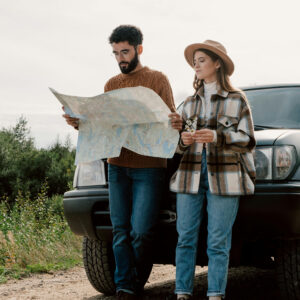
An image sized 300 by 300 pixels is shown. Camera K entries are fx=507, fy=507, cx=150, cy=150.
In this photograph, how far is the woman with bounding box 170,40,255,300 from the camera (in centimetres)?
307

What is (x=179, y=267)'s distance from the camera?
3207 mm

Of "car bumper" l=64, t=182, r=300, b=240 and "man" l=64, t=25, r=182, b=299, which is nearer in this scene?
"car bumper" l=64, t=182, r=300, b=240

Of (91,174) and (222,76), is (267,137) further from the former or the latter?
(91,174)

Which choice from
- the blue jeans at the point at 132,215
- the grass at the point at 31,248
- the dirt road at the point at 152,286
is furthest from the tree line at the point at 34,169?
the blue jeans at the point at 132,215

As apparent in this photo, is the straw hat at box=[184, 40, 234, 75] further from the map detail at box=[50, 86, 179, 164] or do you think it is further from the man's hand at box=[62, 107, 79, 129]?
the man's hand at box=[62, 107, 79, 129]

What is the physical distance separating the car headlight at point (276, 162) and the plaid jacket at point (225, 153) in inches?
3.5

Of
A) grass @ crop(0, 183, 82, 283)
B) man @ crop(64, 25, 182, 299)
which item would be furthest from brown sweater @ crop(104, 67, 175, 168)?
grass @ crop(0, 183, 82, 283)

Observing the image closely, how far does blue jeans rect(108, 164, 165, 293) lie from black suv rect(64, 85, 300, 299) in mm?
117

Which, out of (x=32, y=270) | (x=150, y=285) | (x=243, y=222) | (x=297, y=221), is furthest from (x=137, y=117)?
(x=32, y=270)

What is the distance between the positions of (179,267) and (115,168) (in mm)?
795

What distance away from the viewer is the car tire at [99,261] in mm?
3928

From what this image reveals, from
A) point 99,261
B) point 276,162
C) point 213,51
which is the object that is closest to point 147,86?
point 213,51

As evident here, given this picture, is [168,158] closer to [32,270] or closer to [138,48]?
[138,48]

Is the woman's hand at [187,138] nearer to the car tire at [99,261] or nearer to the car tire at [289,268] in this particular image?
the car tire at [289,268]
